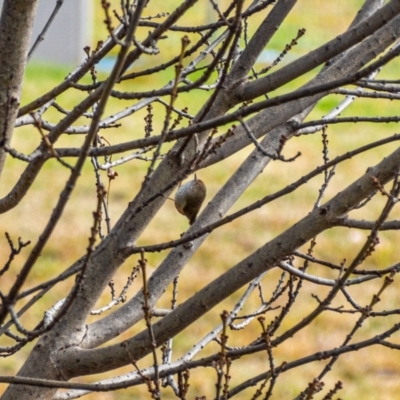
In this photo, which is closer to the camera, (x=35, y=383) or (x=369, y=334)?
(x=35, y=383)

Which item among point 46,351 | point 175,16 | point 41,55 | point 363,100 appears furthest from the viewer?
point 41,55

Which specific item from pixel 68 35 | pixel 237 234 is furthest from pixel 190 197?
pixel 68 35

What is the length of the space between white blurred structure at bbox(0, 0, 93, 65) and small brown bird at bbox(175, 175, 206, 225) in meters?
12.5

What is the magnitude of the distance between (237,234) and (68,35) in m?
7.42

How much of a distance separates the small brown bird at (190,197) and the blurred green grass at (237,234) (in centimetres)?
357

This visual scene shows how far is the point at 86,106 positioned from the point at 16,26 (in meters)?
0.30

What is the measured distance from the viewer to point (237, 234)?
27.5 feet

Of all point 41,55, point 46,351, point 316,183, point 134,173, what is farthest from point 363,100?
point 46,351

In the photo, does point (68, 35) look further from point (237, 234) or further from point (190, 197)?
point (190, 197)

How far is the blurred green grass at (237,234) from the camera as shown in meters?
6.04

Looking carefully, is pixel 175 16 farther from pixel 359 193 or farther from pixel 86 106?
pixel 359 193

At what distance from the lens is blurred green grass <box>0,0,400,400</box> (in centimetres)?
604

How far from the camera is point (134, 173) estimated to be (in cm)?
962

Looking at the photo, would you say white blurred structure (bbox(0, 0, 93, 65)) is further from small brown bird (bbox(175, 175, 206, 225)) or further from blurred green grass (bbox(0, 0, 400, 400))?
small brown bird (bbox(175, 175, 206, 225))
